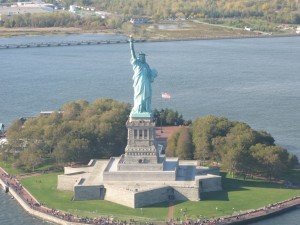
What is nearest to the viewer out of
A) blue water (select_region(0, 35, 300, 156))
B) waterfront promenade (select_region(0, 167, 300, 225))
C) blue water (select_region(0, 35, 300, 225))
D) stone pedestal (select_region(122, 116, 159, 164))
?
waterfront promenade (select_region(0, 167, 300, 225))

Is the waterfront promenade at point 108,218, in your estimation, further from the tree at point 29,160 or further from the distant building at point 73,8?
the distant building at point 73,8

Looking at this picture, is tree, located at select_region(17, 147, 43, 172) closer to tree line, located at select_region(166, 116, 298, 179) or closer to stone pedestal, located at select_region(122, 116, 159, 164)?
stone pedestal, located at select_region(122, 116, 159, 164)

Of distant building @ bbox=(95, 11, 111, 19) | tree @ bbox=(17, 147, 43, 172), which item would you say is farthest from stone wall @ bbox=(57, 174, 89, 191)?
distant building @ bbox=(95, 11, 111, 19)

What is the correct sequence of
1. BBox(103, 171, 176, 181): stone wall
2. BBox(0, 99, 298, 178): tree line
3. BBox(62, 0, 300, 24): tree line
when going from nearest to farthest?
BBox(103, 171, 176, 181): stone wall
BBox(0, 99, 298, 178): tree line
BBox(62, 0, 300, 24): tree line

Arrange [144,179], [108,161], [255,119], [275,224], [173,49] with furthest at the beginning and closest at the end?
1. [173,49]
2. [255,119]
3. [108,161]
4. [144,179]
5. [275,224]

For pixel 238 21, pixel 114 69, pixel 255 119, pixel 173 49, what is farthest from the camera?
pixel 238 21

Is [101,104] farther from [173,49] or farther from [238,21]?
[238,21]

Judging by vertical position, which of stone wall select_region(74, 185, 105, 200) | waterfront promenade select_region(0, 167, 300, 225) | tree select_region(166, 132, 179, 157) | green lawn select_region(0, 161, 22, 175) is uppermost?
tree select_region(166, 132, 179, 157)

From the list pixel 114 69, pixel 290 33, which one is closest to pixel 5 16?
pixel 290 33
